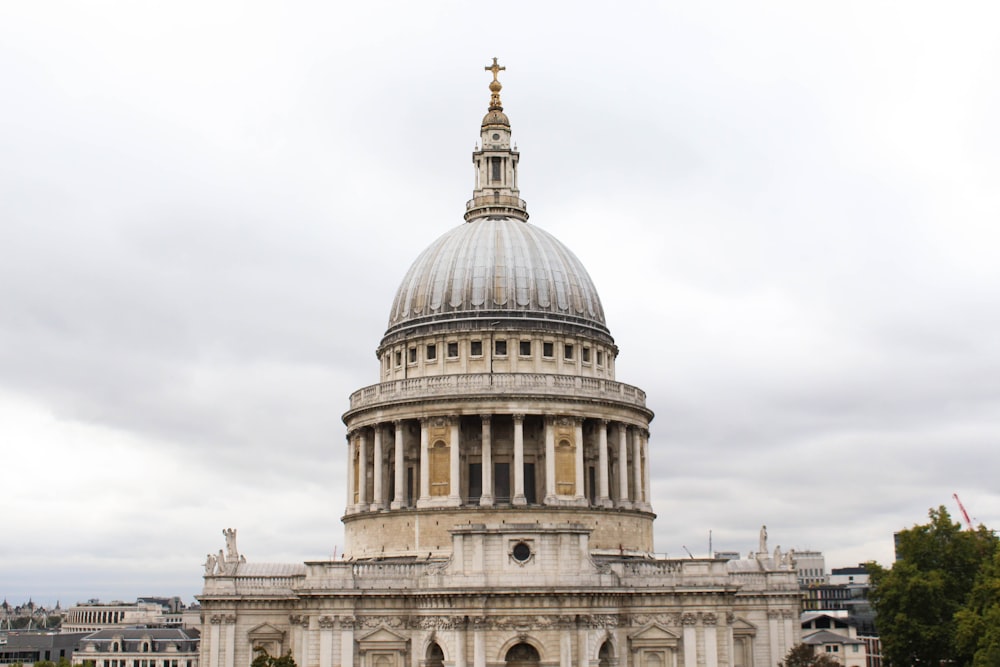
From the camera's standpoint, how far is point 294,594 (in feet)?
215

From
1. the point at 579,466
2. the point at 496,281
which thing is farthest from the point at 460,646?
the point at 496,281

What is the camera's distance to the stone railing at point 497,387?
232 feet

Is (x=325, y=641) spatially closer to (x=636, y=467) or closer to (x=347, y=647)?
(x=347, y=647)

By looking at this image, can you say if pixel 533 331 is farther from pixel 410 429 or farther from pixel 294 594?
pixel 294 594

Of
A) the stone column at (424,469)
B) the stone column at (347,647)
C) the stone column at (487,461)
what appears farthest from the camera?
the stone column at (424,469)

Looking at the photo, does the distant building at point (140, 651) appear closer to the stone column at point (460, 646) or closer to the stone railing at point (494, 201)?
the stone railing at point (494, 201)

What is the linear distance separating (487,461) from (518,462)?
180 cm

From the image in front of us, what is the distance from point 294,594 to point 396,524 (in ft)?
25.1

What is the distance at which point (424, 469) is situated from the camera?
232 feet

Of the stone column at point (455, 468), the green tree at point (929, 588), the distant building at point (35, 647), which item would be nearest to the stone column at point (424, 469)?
the stone column at point (455, 468)

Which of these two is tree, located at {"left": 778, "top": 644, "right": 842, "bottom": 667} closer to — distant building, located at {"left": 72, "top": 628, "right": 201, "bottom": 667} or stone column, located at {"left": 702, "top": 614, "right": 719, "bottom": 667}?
stone column, located at {"left": 702, "top": 614, "right": 719, "bottom": 667}

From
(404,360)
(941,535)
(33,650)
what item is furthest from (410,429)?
(33,650)

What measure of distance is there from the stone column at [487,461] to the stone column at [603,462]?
675cm

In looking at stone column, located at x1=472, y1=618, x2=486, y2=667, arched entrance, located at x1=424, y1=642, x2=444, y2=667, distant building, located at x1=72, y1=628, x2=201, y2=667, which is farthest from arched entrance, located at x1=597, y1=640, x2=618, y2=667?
distant building, located at x1=72, y1=628, x2=201, y2=667
